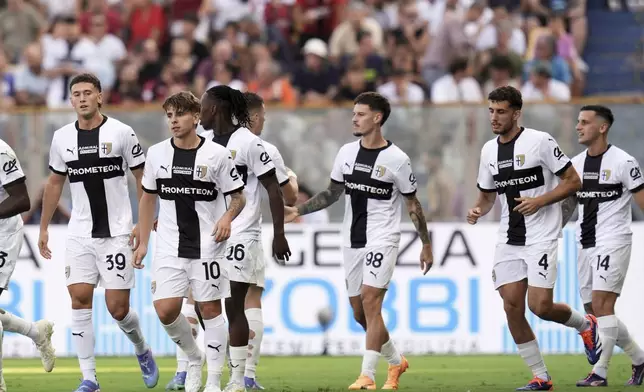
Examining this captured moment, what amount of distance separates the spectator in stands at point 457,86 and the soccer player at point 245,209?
8.55 m

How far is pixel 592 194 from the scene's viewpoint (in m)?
13.4

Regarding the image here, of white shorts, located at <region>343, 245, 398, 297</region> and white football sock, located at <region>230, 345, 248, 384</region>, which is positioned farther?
white shorts, located at <region>343, 245, 398, 297</region>

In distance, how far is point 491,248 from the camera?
17812 millimetres

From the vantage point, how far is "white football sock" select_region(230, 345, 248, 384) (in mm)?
10859

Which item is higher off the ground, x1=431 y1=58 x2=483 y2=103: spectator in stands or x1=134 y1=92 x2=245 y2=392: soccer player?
x1=431 y1=58 x2=483 y2=103: spectator in stands

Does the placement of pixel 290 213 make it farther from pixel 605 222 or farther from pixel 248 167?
pixel 605 222

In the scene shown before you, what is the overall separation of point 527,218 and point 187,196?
119 inches

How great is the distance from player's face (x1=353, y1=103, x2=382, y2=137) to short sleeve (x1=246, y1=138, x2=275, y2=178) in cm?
140

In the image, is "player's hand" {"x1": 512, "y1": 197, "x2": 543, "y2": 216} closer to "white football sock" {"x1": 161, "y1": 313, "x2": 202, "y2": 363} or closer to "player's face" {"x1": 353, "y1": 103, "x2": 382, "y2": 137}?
"player's face" {"x1": 353, "y1": 103, "x2": 382, "y2": 137}

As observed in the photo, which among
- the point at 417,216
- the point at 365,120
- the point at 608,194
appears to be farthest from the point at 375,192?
the point at 608,194

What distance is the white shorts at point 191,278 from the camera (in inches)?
418

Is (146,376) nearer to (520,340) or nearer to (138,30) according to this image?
(520,340)

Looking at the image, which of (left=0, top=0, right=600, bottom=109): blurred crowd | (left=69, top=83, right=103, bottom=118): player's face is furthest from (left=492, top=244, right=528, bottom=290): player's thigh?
(left=0, top=0, right=600, bottom=109): blurred crowd

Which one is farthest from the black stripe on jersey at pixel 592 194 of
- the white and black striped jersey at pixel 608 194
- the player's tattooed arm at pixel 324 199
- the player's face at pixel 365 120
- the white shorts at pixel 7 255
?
the white shorts at pixel 7 255
